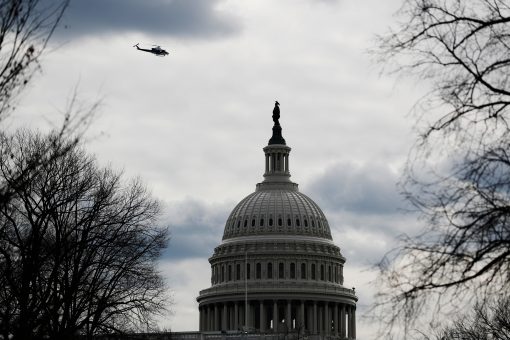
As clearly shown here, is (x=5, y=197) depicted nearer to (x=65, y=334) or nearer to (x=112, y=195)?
(x=65, y=334)

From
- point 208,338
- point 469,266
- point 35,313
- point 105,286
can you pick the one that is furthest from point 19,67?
point 208,338

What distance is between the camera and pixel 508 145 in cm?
2461

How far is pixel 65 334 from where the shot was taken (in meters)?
51.2

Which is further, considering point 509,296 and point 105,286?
point 105,286

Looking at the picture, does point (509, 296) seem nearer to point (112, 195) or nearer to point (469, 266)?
point (469, 266)

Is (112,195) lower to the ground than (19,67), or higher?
higher

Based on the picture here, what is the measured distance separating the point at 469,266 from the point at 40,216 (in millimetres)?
28335

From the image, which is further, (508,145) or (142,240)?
(142,240)

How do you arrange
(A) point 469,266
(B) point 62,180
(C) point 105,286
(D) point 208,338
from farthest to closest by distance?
(D) point 208,338 < (C) point 105,286 < (B) point 62,180 < (A) point 469,266

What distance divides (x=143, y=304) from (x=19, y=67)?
38385 mm

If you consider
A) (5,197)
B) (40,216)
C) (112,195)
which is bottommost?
(5,197)

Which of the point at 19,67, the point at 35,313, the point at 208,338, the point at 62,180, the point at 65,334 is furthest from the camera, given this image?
the point at 208,338

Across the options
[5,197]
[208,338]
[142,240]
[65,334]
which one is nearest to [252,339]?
[208,338]

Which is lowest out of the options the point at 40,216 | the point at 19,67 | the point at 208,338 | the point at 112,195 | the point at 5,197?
the point at 5,197
